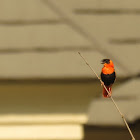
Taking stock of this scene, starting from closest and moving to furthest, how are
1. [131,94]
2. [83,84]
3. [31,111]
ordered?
→ [131,94] → [83,84] → [31,111]

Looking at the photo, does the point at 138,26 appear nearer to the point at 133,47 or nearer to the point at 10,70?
the point at 133,47

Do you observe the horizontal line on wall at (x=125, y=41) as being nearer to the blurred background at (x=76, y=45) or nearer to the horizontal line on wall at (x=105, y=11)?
the blurred background at (x=76, y=45)

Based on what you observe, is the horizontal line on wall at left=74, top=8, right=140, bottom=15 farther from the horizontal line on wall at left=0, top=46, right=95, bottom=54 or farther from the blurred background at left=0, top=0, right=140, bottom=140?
the horizontal line on wall at left=0, top=46, right=95, bottom=54

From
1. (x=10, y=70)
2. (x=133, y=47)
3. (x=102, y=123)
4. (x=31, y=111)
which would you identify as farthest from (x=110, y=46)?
(x=31, y=111)

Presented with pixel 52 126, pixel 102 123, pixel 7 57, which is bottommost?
pixel 102 123

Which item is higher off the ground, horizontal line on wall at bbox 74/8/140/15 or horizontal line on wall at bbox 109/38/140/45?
horizontal line on wall at bbox 74/8/140/15

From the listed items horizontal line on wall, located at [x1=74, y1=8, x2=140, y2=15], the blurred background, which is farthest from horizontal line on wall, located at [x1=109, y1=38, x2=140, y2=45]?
horizontal line on wall, located at [x1=74, y1=8, x2=140, y2=15]

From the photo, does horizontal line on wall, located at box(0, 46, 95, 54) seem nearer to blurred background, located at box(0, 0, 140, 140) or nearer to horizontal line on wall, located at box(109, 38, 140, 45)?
blurred background, located at box(0, 0, 140, 140)

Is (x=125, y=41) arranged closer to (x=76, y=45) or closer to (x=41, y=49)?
(x=76, y=45)

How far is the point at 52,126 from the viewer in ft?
8.11

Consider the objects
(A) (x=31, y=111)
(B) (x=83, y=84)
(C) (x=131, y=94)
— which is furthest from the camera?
(A) (x=31, y=111)

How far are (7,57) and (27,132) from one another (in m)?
0.71

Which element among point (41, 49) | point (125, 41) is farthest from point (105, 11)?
point (41, 49)

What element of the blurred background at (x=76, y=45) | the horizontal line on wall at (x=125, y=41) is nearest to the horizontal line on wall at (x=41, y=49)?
the blurred background at (x=76, y=45)
